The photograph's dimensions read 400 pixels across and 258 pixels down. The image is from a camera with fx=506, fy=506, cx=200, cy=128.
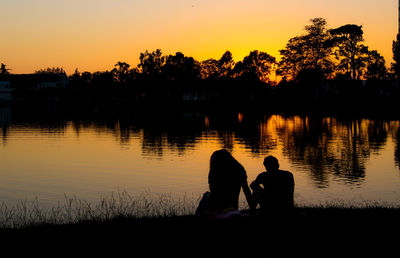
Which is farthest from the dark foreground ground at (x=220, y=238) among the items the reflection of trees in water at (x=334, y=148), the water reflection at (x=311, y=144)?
the reflection of trees in water at (x=334, y=148)

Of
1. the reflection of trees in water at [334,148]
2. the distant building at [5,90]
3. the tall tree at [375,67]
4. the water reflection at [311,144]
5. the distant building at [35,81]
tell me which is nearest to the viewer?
the reflection of trees in water at [334,148]

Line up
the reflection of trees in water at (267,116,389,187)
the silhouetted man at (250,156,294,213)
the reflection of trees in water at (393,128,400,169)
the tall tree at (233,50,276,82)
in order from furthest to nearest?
the tall tree at (233,50,276,82)
the reflection of trees in water at (393,128,400,169)
the reflection of trees in water at (267,116,389,187)
the silhouetted man at (250,156,294,213)

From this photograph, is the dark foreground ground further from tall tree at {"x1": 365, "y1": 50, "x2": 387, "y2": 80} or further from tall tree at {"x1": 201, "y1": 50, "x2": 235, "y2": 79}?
tall tree at {"x1": 201, "y1": 50, "x2": 235, "y2": 79}

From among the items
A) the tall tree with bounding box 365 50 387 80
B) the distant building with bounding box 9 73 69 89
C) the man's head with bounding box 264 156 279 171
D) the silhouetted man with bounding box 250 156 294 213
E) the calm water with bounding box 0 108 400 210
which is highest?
the distant building with bounding box 9 73 69 89

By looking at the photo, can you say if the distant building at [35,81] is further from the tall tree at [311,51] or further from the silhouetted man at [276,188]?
the silhouetted man at [276,188]

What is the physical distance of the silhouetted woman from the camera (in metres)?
10.5

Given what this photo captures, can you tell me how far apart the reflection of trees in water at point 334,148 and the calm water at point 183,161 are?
0.06 metres

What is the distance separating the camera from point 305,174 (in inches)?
1184

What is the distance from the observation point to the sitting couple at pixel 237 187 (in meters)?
10.5

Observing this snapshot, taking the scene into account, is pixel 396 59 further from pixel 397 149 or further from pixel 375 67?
pixel 397 149

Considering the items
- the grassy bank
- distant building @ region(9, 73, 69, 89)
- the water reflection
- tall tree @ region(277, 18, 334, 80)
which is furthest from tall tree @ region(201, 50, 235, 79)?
the grassy bank

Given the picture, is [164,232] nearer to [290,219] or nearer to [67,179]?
[290,219]

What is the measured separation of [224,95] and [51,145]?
103 meters

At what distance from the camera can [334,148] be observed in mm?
44875
